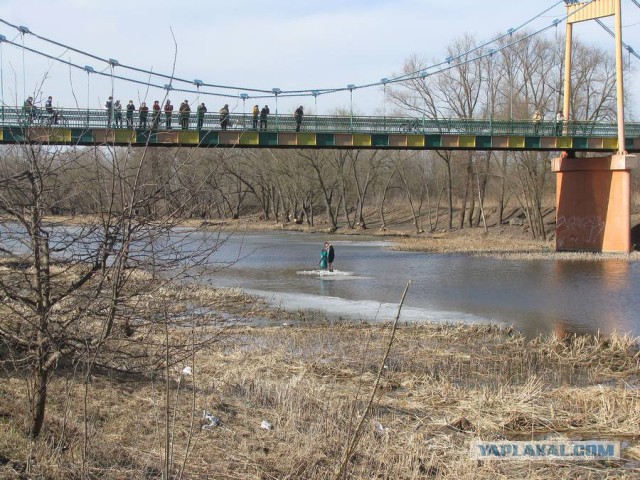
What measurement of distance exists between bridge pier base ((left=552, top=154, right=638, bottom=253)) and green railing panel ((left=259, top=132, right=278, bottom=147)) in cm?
1623

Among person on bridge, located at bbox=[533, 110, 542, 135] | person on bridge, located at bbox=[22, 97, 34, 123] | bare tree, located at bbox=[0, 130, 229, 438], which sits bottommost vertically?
bare tree, located at bbox=[0, 130, 229, 438]

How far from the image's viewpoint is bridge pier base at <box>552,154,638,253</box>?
40.7 meters

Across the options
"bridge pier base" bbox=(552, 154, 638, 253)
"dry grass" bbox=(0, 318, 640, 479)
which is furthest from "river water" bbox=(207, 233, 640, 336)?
"bridge pier base" bbox=(552, 154, 638, 253)

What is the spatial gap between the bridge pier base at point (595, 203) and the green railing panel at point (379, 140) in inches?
396

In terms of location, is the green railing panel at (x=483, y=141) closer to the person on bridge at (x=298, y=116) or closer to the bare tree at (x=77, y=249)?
the person on bridge at (x=298, y=116)

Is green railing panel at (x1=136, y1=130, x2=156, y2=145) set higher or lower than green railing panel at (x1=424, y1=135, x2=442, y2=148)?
lower

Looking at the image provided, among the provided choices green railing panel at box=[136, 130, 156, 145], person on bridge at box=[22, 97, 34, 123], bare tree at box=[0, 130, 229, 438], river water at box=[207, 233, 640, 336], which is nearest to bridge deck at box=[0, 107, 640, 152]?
river water at box=[207, 233, 640, 336]

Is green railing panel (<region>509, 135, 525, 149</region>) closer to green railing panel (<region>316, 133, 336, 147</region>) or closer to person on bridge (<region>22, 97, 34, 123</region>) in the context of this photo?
green railing panel (<region>316, 133, 336, 147</region>)

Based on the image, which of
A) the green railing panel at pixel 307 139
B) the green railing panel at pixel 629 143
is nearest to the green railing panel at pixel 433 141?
the green railing panel at pixel 307 139

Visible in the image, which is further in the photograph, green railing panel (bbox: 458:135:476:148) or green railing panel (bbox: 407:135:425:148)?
green railing panel (bbox: 458:135:476:148)

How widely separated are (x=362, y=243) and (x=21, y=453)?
45.2 meters

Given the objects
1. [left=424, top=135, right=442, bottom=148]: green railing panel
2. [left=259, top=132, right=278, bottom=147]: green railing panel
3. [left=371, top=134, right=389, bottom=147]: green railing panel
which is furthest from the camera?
[left=424, top=135, right=442, bottom=148]: green railing panel

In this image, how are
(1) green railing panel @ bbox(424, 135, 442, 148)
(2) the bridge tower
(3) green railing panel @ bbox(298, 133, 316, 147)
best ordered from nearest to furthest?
(2) the bridge tower, (3) green railing panel @ bbox(298, 133, 316, 147), (1) green railing panel @ bbox(424, 135, 442, 148)

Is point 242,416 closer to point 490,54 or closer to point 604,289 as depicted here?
point 604,289
